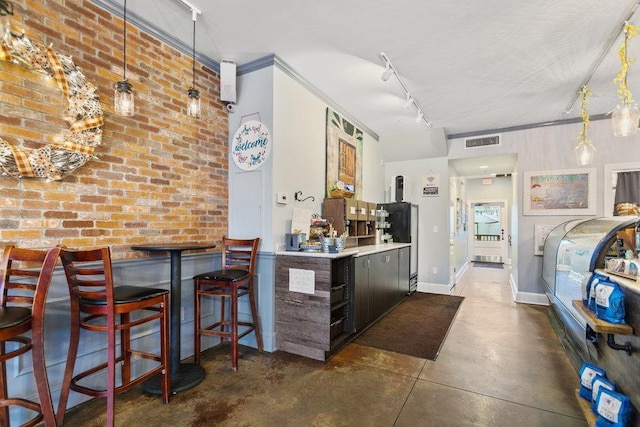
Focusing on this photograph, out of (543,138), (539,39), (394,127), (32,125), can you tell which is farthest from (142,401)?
(543,138)

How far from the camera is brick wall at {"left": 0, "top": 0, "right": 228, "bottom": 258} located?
1.93m

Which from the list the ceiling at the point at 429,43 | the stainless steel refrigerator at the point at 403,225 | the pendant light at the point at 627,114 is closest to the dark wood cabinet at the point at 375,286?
the stainless steel refrigerator at the point at 403,225

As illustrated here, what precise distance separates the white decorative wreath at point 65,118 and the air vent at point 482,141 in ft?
18.0

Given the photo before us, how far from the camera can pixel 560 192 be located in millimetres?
4855

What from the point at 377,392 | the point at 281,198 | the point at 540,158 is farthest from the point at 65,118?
the point at 540,158

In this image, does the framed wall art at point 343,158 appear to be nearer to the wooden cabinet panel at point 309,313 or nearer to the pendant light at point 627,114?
the wooden cabinet panel at point 309,313

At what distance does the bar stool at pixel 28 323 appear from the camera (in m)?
1.51

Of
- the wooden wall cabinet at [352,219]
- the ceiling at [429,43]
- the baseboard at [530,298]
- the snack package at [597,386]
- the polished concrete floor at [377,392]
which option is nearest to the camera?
the snack package at [597,386]

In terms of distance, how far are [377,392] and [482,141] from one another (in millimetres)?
4780

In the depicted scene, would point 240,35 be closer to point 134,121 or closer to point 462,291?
point 134,121

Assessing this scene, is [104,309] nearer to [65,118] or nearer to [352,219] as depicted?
[65,118]

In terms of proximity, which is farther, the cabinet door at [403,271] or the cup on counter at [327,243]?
the cabinet door at [403,271]

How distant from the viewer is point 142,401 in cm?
220

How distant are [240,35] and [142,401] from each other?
3095 millimetres
